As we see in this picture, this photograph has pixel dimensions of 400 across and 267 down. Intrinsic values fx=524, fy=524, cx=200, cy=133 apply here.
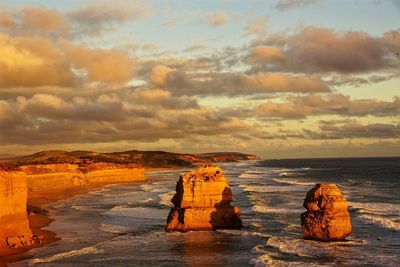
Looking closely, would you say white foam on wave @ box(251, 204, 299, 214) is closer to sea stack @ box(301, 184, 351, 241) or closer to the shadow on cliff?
the shadow on cliff

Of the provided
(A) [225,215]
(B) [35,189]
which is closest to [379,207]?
(A) [225,215]

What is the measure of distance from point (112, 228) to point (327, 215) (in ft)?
55.1

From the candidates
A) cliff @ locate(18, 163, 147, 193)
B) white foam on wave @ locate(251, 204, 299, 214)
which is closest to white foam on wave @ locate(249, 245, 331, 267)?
white foam on wave @ locate(251, 204, 299, 214)

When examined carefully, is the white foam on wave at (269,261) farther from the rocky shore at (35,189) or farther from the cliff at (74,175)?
the cliff at (74,175)

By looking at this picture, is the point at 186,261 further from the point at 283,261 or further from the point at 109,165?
the point at 109,165

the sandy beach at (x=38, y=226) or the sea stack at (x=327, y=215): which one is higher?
the sea stack at (x=327, y=215)

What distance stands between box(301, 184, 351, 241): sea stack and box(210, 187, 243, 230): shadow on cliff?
20.9 ft

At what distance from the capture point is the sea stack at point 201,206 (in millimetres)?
35531

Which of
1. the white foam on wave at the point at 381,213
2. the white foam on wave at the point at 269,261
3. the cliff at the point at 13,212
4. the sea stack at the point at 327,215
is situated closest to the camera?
the white foam on wave at the point at 269,261

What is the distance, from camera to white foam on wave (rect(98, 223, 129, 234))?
3800 cm

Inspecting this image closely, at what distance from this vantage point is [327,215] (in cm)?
3056

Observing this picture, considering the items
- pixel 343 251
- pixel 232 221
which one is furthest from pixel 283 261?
pixel 232 221

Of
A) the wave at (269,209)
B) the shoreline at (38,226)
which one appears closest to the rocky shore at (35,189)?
the shoreline at (38,226)

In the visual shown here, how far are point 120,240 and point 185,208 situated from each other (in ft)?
15.9
